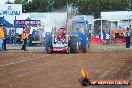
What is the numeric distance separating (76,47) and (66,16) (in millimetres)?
9012

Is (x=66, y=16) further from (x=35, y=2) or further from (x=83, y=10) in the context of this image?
(x=35, y=2)

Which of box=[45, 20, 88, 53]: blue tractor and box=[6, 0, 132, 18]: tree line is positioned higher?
box=[6, 0, 132, 18]: tree line

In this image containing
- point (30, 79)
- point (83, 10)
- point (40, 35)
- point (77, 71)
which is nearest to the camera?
point (30, 79)

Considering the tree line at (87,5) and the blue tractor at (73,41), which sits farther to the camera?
the tree line at (87,5)

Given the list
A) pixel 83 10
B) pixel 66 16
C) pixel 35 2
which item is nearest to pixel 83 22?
pixel 66 16

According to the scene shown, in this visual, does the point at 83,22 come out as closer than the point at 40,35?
Yes

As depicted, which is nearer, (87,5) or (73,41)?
(73,41)

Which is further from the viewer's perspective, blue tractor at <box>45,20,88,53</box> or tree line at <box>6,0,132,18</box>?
tree line at <box>6,0,132,18</box>

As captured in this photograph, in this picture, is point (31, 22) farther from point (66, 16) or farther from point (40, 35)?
point (66, 16)

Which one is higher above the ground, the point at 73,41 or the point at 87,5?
the point at 87,5

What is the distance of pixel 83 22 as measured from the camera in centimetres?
3762

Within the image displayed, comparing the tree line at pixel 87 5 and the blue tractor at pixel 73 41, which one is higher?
the tree line at pixel 87 5

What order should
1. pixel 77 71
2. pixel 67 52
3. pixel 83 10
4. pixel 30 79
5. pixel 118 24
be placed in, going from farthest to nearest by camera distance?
1. pixel 83 10
2. pixel 118 24
3. pixel 67 52
4. pixel 77 71
5. pixel 30 79

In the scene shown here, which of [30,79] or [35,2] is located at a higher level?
[35,2]
